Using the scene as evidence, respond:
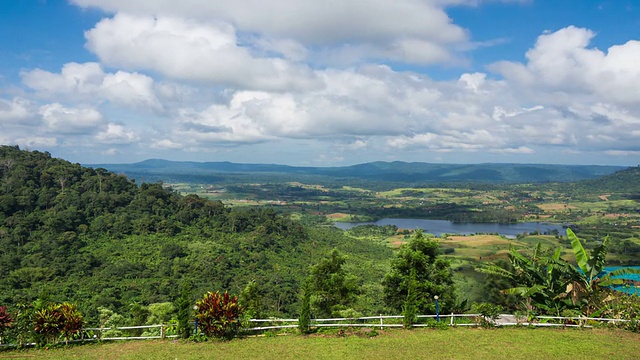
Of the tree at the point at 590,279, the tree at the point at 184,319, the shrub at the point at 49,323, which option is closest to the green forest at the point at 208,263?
the tree at the point at 590,279

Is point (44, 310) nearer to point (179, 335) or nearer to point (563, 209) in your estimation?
point (179, 335)

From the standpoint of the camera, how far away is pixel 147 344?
50.7ft

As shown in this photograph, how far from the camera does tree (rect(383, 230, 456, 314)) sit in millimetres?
22828

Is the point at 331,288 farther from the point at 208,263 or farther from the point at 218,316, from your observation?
the point at 208,263

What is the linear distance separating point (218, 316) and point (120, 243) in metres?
51.5

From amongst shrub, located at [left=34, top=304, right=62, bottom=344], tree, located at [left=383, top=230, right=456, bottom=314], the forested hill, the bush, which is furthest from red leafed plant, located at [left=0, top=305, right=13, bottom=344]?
the forested hill

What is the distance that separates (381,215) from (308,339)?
178579mm

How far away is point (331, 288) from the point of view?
26.0 meters

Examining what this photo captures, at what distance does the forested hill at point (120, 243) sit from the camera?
146 feet

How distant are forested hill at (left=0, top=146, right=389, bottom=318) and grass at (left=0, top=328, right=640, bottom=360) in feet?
84.8

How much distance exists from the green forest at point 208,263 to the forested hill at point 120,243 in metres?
0.23

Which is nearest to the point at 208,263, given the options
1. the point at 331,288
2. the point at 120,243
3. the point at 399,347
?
the point at 120,243

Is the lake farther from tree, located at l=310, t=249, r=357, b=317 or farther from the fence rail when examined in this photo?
the fence rail

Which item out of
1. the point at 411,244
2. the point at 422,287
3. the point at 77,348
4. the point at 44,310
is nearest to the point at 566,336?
the point at 422,287
